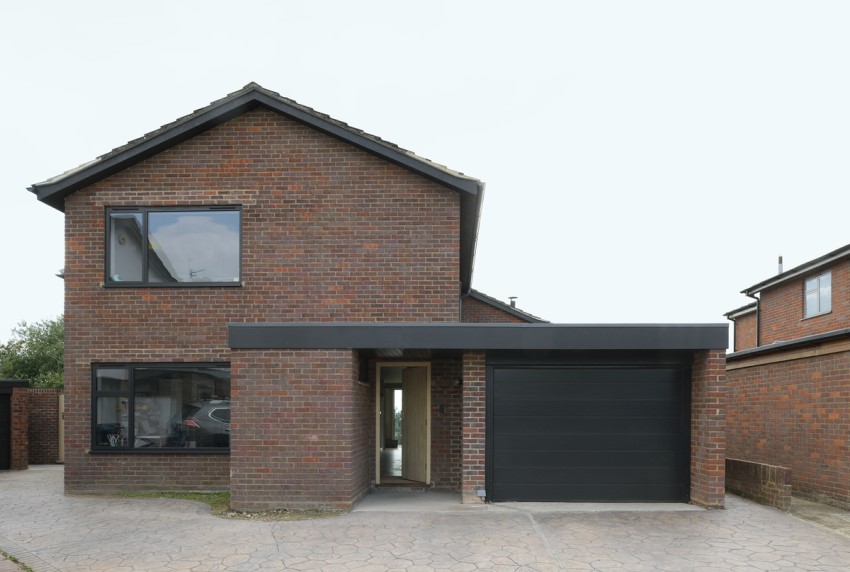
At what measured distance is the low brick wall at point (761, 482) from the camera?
9.89 meters

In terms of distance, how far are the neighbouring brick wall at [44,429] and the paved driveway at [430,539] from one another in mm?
8183

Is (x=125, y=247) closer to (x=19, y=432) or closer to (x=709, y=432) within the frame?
(x=19, y=432)

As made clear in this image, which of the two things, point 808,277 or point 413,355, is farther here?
point 808,277

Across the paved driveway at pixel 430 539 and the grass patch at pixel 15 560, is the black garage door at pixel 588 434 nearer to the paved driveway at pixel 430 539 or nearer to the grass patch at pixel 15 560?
the paved driveway at pixel 430 539

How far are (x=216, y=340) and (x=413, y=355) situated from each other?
3.43 meters

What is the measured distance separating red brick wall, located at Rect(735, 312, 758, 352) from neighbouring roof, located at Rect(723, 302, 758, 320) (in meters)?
0.15

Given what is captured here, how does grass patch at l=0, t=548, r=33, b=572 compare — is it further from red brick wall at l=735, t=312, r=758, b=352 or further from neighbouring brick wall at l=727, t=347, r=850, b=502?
red brick wall at l=735, t=312, r=758, b=352

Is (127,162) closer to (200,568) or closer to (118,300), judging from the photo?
(118,300)

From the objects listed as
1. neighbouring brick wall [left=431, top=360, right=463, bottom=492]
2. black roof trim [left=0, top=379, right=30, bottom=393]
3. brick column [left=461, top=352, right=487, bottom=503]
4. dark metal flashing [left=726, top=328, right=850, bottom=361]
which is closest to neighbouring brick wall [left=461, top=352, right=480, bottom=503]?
brick column [left=461, top=352, right=487, bottom=503]

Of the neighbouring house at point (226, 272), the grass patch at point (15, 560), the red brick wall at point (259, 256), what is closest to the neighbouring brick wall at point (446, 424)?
the neighbouring house at point (226, 272)

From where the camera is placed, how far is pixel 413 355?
440 inches

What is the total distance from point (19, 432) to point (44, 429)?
177 cm

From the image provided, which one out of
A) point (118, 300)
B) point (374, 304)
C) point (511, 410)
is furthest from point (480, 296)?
point (118, 300)

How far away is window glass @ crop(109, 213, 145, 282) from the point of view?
38.8 feet
